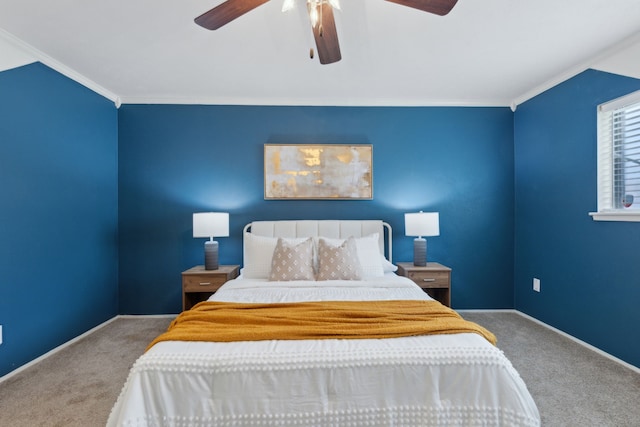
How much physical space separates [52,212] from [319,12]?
9.54ft

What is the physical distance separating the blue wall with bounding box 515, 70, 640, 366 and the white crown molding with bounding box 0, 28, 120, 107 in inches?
195

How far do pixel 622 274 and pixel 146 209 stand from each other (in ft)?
15.9

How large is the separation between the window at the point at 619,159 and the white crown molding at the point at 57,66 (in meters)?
5.00

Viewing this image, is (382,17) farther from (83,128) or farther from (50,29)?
(83,128)

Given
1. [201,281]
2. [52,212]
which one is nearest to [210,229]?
[201,281]

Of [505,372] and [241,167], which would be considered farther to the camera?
[241,167]

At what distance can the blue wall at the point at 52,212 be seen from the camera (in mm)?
2439

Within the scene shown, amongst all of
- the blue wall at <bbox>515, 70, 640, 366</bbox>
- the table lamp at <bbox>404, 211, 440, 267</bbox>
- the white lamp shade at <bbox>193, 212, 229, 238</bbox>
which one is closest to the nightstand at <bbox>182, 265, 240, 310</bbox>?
the white lamp shade at <bbox>193, 212, 229, 238</bbox>

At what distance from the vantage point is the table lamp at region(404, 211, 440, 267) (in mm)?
3361

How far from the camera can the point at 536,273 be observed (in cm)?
349

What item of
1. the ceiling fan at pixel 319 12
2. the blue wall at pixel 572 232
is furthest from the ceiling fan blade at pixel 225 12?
the blue wall at pixel 572 232

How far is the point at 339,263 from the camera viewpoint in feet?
9.34

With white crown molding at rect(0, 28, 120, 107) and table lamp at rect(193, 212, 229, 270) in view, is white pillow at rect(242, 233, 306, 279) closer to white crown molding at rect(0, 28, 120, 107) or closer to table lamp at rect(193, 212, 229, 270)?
table lamp at rect(193, 212, 229, 270)

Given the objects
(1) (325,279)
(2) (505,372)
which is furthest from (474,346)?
(1) (325,279)
